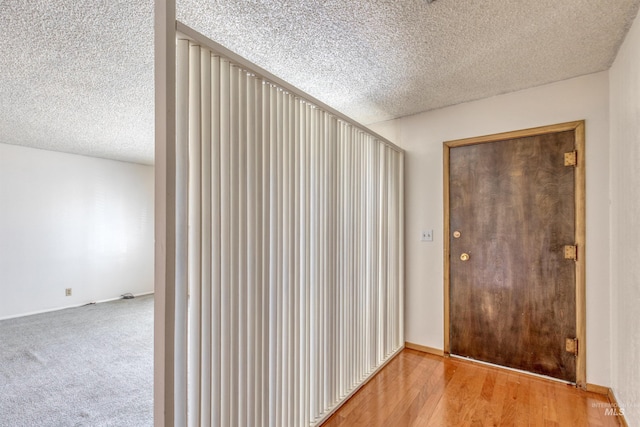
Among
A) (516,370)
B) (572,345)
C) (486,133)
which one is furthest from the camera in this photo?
(486,133)

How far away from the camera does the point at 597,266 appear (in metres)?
2.19

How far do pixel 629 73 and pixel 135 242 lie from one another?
6.45 m

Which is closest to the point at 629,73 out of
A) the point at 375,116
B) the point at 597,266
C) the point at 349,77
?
the point at 597,266

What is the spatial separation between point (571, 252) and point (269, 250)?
7.58 feet

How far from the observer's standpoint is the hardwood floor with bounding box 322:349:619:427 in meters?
1.89

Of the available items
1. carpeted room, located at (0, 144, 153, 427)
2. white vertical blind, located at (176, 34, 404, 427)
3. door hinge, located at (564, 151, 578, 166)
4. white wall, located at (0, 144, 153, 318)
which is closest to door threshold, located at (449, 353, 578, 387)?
white vertical blind, located at (176, 34, 404, 427)

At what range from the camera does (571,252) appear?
228 cm

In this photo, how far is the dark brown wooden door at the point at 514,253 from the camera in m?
2.33

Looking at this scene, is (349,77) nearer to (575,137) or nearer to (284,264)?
(284,264)

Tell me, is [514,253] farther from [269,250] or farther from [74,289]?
[74,289]

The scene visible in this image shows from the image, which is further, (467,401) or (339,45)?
(467,401)

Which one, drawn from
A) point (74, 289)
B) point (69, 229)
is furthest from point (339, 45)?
point (74, 289)

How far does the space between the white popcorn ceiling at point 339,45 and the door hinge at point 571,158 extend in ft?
1.93

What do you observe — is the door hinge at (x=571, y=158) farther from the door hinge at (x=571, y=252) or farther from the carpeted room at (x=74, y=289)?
the carpeted room at (x=74, y=289)
